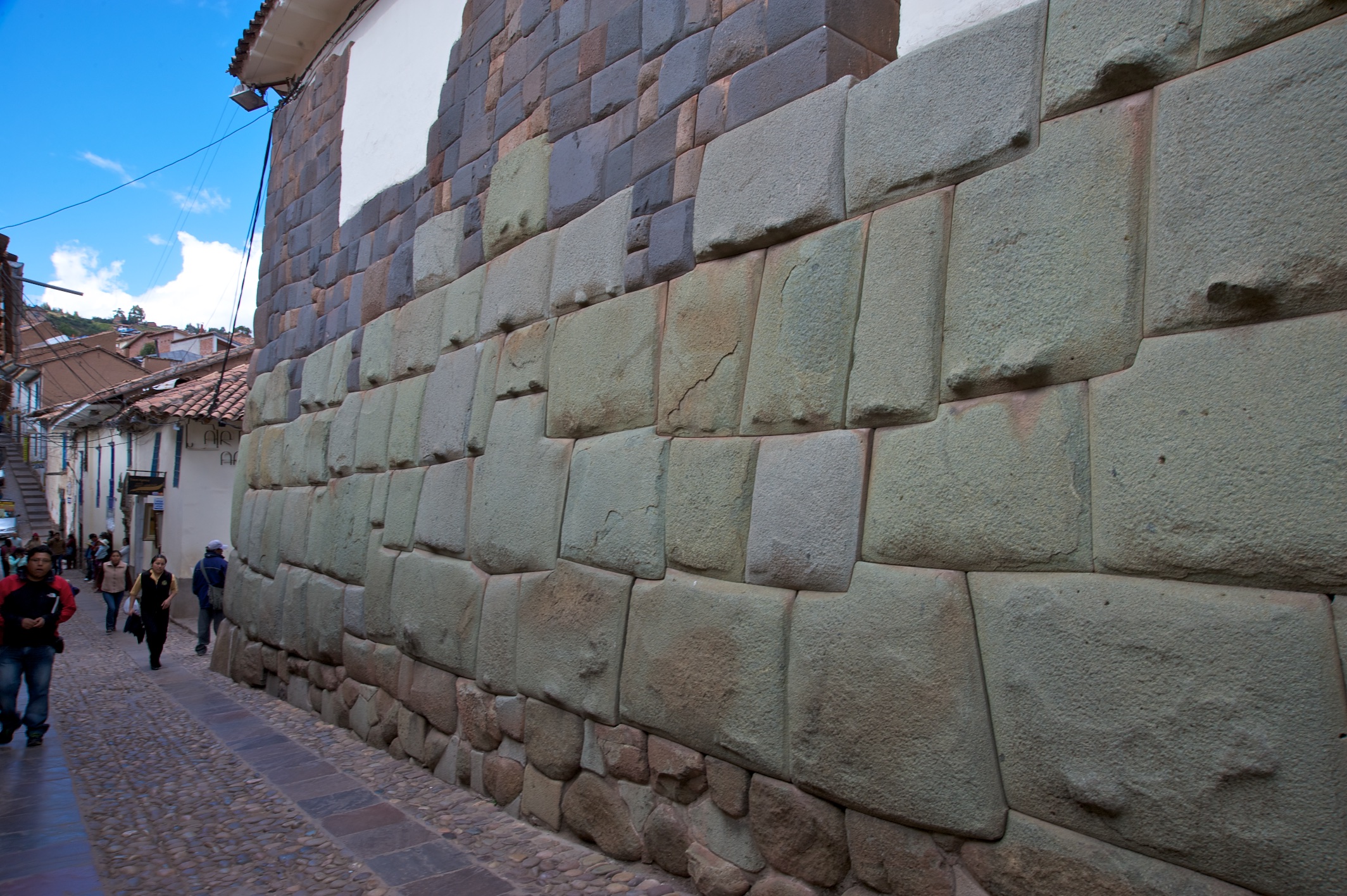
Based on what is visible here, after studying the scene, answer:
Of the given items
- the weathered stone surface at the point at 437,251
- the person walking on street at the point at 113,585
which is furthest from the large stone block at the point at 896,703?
the person walking on street at the point at 113,585

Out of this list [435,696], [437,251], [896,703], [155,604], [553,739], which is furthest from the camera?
[155,604]

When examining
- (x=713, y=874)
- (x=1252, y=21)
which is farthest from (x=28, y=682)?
(x=1252, y=21)

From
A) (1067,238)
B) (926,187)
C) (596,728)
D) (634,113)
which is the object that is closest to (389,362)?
(634,113)

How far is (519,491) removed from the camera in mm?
3754

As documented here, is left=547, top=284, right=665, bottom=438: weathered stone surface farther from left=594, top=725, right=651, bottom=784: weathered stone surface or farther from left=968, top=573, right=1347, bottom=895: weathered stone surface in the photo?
left=968, top=573, right=1347, bottom=895: weathered stone surface

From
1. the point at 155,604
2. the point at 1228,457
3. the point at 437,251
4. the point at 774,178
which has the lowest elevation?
the point at 155,604

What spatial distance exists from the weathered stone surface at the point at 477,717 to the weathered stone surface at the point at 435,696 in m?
0.08

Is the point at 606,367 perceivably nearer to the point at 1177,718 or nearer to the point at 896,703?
the point at 896,703

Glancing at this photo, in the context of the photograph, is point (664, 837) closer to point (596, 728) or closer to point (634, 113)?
point (596, 728)

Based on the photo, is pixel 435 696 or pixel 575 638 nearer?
pixel 575 638

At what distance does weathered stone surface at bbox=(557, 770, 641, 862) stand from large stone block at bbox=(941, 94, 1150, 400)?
1905mm

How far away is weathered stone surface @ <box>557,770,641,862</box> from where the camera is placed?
120 inches

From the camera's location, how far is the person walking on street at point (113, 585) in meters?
11.2

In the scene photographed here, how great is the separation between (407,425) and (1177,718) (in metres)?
4.11
